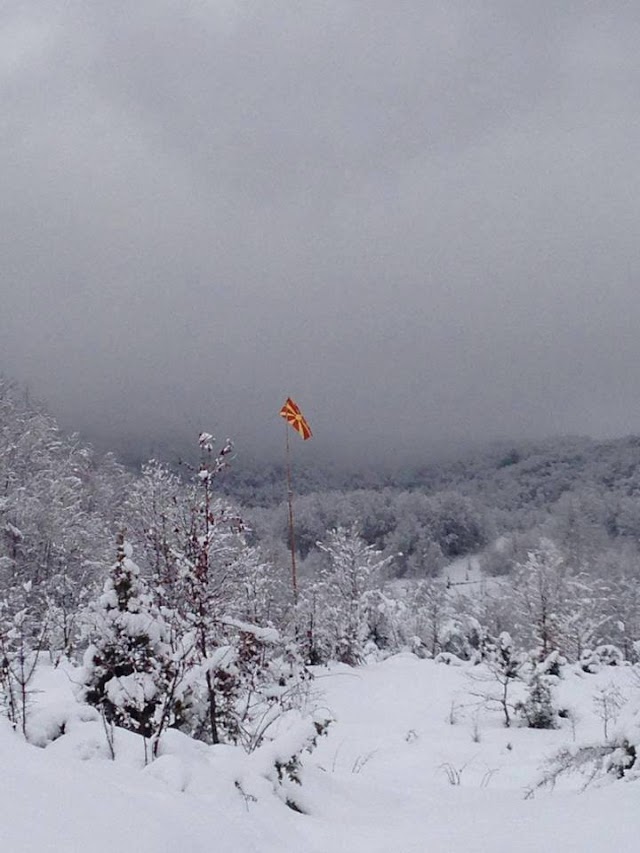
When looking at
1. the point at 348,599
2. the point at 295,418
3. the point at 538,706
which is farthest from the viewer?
the point at 348,599

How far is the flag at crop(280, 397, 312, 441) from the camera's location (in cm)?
1988

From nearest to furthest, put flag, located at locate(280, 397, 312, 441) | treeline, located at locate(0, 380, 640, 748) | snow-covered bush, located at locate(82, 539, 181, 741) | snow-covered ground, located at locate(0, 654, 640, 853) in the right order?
1. snow-covered ground, located at locate(0, 654, 640, 853)
2. snow-covered bush, located at locate(82, 539, 181, 741)
3. treeline, located at locate(0, 380, 640, 748)
4. flag, located at locate(280, 397, 312, 441)

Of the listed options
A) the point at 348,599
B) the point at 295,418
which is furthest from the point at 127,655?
the point at 348,599

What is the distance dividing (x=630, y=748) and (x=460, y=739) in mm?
6697

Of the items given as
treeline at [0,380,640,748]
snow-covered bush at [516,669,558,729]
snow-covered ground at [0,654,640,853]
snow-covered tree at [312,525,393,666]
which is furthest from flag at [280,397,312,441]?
snow-covered ground at [0,654,640,853]

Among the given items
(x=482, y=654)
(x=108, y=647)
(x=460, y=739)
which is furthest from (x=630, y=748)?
(x=482, y=654)

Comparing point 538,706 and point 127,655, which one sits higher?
point 127,655

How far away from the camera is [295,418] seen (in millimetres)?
20094

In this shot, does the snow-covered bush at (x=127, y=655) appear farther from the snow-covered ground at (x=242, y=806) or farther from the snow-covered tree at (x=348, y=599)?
the snow-covered tree at (x=348, y=599)

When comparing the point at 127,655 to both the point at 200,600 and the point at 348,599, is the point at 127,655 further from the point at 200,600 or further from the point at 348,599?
the point at 348,599

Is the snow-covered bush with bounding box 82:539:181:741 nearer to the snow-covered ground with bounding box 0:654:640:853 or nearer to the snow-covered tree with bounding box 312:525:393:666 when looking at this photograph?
the snow-covered ground with bounding box 0:654:640:853

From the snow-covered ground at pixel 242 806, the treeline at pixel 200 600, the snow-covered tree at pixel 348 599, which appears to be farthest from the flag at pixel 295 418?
the snow-covered ground at pixel 242 806

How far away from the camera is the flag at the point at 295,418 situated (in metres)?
19.9

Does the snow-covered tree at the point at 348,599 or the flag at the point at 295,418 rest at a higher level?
the flag at the point at 295,418
